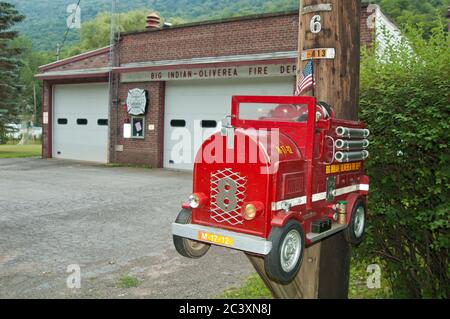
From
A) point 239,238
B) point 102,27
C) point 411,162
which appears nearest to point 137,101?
point 411,162

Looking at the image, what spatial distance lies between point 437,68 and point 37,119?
8484 centimetres

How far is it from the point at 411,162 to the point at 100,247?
4204 millimetres

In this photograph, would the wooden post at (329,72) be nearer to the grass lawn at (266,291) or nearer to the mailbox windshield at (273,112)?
the mailbox windshield at (273,112)

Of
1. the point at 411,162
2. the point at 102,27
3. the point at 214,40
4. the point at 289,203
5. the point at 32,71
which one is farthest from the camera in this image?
the point at 32,71

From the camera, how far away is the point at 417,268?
12.5ft

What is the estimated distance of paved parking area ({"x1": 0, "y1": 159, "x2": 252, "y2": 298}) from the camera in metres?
4.68

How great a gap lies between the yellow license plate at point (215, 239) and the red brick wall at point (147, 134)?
1438 centimetres

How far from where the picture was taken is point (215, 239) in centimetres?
230

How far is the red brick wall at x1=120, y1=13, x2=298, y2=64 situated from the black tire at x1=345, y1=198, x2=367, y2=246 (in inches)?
440

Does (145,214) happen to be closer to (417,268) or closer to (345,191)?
(417,268)

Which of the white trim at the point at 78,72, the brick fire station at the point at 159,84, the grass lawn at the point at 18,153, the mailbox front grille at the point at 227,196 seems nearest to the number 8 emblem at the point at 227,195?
the mailbox front grille at the point at 227,196

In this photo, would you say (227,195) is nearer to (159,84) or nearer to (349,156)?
(349,156)

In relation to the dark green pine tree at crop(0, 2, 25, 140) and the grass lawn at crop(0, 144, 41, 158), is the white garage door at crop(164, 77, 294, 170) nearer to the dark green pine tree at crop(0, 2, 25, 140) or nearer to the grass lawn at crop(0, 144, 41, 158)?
the grass lawn at crop(0, 144, 41, 158)

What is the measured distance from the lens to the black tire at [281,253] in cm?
219
